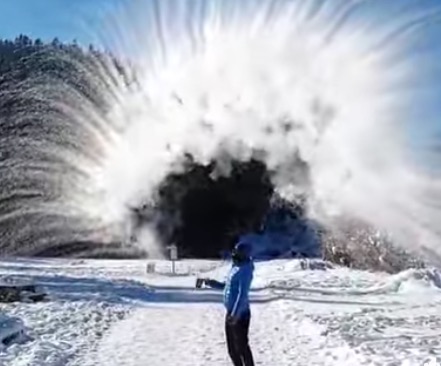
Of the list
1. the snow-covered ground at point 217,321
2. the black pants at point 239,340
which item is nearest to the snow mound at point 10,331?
the snow-covered ground at point 217,321

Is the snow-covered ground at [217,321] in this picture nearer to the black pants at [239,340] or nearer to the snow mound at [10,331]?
the snow mound at [10,331]

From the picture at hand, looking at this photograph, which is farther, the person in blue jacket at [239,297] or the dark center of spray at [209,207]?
the dark center of spray at [209,207]

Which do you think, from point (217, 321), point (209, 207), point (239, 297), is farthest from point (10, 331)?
point (209, 207)

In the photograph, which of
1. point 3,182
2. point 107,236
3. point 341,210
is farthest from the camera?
point 3,182

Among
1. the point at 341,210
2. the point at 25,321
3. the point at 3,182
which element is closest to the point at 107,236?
the point at 3,182

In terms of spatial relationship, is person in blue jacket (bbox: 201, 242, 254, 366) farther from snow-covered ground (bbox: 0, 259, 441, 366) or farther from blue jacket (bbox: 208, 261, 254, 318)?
snow-covered ground (bbox: 0, 259, 441, 366)

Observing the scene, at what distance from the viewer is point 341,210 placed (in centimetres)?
3662

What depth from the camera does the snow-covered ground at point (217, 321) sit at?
14.3m

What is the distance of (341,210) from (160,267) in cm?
814

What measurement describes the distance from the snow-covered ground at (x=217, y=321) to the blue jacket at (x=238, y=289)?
8.05 feet

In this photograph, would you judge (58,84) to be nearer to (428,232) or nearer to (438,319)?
(428,232)

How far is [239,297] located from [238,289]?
0.10m

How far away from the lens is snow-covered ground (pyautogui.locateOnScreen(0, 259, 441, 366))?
47.0 ft

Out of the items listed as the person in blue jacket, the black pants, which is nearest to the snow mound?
the black pants
